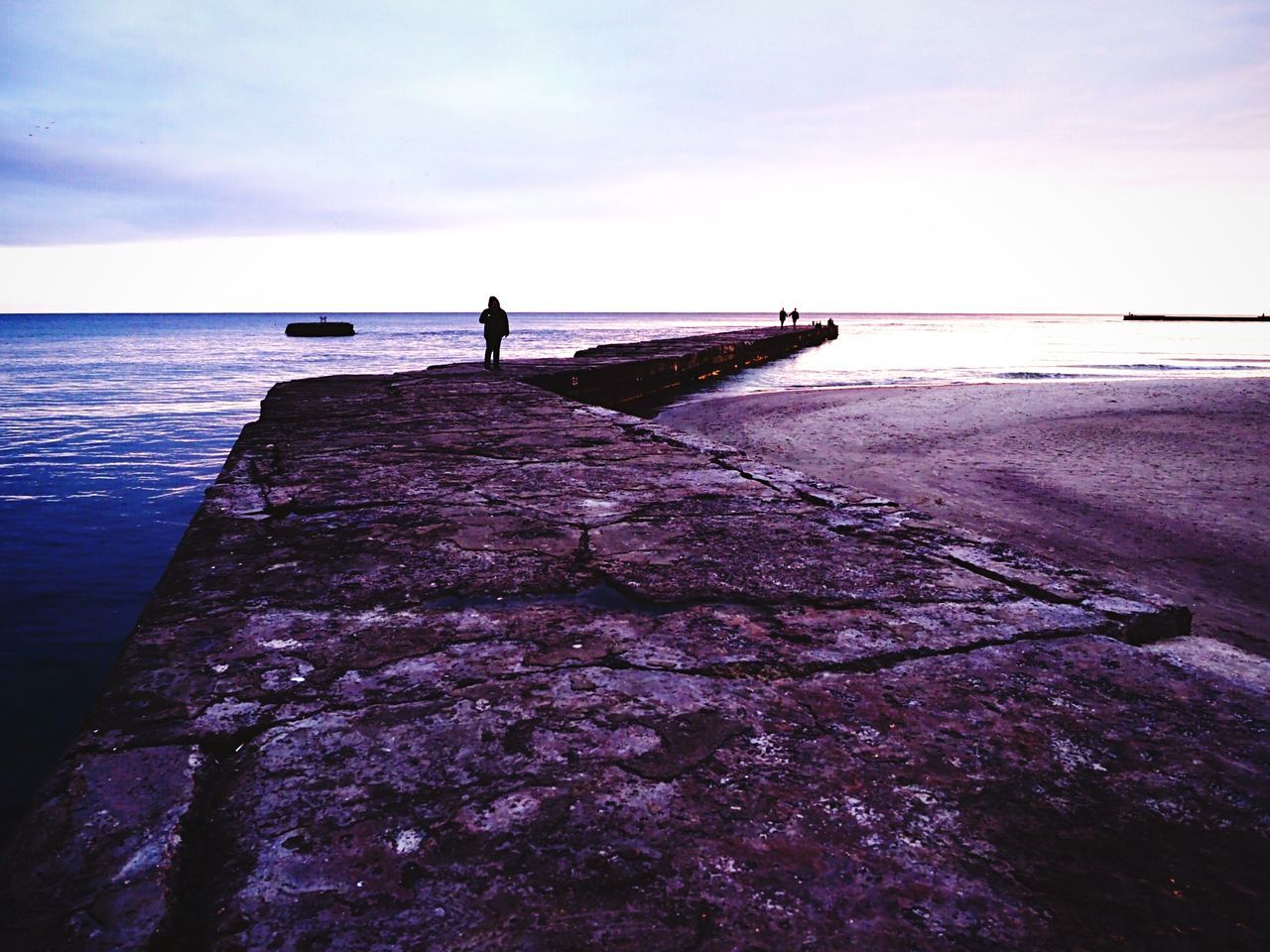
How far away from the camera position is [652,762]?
3.63ft

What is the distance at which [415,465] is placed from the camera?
3.28m

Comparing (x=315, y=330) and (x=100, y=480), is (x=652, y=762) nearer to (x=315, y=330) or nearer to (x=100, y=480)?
(x=100, y=480)

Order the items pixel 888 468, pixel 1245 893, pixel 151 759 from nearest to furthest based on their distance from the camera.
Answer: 1. pixel 1245 893
2. pixel 151 759
3. pixel 888 468

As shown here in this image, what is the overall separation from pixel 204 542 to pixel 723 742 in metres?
1.80

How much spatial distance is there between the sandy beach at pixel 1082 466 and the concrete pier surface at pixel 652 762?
2.18 metres

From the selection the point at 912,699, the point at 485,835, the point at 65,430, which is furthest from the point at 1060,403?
the point at 65,430

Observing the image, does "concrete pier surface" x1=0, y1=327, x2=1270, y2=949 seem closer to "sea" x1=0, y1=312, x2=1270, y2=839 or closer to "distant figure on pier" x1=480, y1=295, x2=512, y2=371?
"sea" x1=0, y1=312, x2=1270, y2=839

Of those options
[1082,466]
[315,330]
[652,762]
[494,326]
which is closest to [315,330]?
[315,330]

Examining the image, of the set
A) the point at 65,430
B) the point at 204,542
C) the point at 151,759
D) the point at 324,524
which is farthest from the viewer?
the point at 65,430

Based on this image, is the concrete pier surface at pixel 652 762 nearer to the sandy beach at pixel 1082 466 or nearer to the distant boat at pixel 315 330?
the sandy beach at pixel 1082 466

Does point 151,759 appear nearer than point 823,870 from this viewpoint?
No

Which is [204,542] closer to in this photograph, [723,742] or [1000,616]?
[723,742]

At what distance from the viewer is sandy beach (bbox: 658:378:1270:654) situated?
12.1 ft

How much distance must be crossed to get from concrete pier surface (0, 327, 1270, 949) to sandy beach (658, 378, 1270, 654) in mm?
2178
